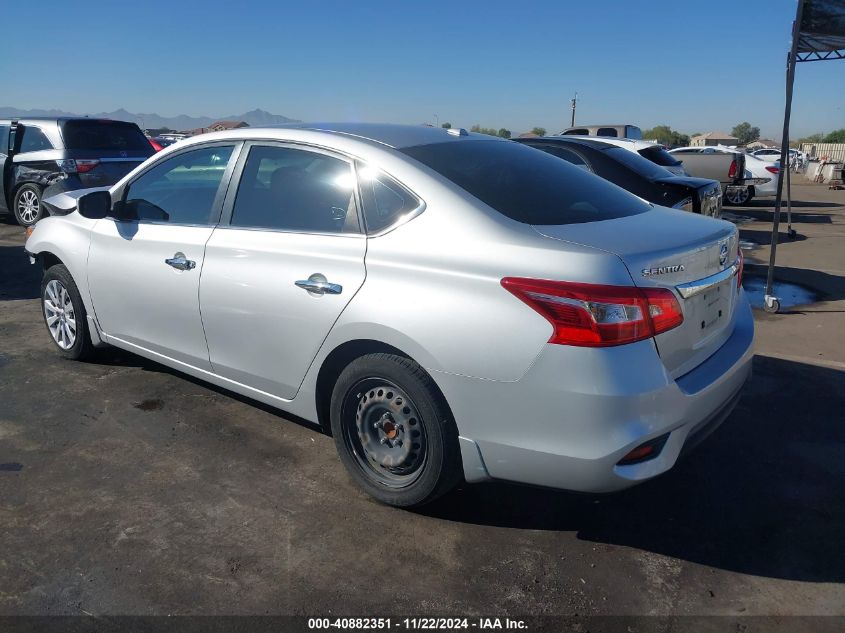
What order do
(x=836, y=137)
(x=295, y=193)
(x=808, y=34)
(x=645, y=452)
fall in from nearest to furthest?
(x=645, y=452) < (x=295, y=193) < (x=808, y=34) < (x=836, y=137)

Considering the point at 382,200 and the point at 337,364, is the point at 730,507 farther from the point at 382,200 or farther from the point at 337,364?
the point at 382,200

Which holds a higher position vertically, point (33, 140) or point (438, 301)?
point (33, 140)

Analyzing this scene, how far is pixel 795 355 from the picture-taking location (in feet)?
17.1

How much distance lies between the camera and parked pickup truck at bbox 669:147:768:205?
16.1 meters

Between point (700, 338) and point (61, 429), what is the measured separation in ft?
11.3

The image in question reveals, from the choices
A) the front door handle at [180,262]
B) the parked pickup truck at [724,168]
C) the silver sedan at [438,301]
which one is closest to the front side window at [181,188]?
the silver sedan at [438,301]

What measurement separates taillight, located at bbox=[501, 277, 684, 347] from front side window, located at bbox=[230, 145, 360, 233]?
1.02m

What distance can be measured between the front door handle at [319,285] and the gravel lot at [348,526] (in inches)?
39.0

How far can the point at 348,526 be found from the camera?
3.03 metres

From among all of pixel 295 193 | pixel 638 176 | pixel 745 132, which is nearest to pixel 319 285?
pixel 295 193

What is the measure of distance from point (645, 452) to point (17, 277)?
25.5ft

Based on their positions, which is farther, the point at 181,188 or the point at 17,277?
the point at 17,277

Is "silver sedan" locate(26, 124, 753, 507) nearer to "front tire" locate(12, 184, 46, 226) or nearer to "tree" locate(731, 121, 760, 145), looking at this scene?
"front tire" locate(12, 184, 46, 226)

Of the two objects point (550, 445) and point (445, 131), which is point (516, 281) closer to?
point (550, 445)
